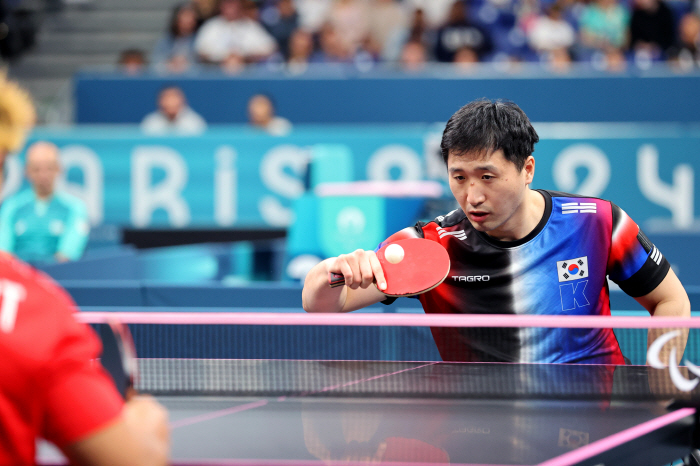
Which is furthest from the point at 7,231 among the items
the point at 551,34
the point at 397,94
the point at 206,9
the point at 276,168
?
the point at 551,34

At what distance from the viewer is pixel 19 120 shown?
128 cm

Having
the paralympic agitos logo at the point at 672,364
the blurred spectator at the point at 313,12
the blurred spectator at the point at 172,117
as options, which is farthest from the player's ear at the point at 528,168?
the blurred spectator at the point at 313,12

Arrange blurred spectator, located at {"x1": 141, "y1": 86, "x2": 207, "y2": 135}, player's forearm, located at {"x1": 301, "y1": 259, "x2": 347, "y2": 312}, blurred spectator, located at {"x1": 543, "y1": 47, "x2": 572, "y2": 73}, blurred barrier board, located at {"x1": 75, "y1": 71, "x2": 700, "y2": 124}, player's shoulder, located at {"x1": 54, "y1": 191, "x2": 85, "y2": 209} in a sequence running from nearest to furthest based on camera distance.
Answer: player's forearm, located at {"x1": 301, "y1": 259, "x2": 347, "y2": 312}, player's shoulder, located at {"x1": 54, "y1": 191, "x2": 85, "y2": 209}, blurred barrier board, located at {"x1": 75, "y1": 71, "x2": 700, "y2": 124}, blurred spectator, located at {"x1": 141, "y1": 86, "x2": 207, "y2": 135}, blurred spectator, located at {"x1": 543, "y1": 47, "x2": 572, "y2": 73}

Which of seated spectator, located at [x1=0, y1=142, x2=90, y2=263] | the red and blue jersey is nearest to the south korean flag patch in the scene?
the red and blue jersey

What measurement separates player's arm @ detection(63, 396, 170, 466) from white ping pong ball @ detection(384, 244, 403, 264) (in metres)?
0.93

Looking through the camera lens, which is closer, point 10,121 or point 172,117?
point 10,121

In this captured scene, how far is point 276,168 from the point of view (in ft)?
26.3

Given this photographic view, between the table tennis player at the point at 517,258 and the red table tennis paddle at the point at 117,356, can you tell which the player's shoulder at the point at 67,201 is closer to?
the table tennis player at the point at 517,258

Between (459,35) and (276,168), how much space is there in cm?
326

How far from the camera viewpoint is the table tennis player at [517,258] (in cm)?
215

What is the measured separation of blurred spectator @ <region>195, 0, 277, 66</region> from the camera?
400 inches

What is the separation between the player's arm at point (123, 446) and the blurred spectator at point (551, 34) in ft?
30.9

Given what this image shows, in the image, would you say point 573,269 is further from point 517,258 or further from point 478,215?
point 478,215

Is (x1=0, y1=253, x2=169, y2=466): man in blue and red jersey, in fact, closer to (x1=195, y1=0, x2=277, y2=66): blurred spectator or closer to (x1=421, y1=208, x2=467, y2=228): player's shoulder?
(x1=421, y1=208, x2=467, y2=228): player's shoulder
